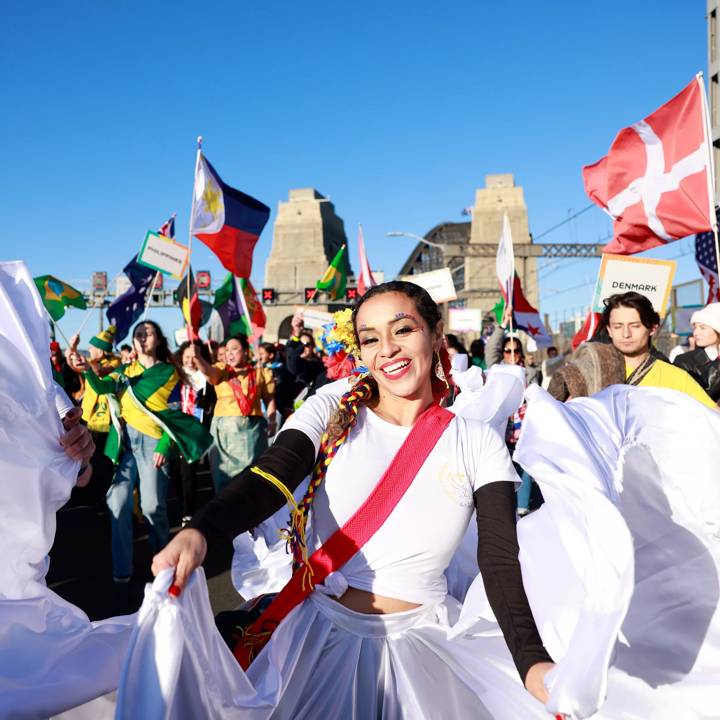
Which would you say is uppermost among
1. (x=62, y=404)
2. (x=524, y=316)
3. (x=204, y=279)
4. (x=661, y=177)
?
(x=204, y=279)

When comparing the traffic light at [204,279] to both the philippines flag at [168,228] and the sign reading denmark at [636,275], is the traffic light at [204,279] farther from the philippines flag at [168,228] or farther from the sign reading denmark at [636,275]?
the sign reading denmark at [636,275]

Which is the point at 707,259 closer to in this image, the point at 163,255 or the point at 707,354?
the point at 707,354

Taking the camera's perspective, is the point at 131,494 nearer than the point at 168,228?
Yes

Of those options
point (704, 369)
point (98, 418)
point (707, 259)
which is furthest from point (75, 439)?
point (707, 259)

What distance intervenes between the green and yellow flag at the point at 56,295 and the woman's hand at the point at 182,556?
5897mm

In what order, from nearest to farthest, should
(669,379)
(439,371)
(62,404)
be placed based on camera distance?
(439,371)
(62,404)
(669,379)

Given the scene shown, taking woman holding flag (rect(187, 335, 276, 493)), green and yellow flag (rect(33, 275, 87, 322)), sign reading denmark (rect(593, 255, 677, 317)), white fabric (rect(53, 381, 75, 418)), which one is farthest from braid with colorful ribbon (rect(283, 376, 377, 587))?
green and yellow flag (rect(33, 275, 87, 322))

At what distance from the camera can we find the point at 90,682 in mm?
1803

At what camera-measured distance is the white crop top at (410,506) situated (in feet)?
6.86

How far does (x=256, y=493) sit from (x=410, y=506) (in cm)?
44

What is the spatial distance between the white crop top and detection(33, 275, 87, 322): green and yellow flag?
5.64 meters

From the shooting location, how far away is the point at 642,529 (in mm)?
1983

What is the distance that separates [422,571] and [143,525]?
643 cm

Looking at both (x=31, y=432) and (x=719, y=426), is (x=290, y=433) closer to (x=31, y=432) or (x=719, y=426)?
(x=31, y=432)
